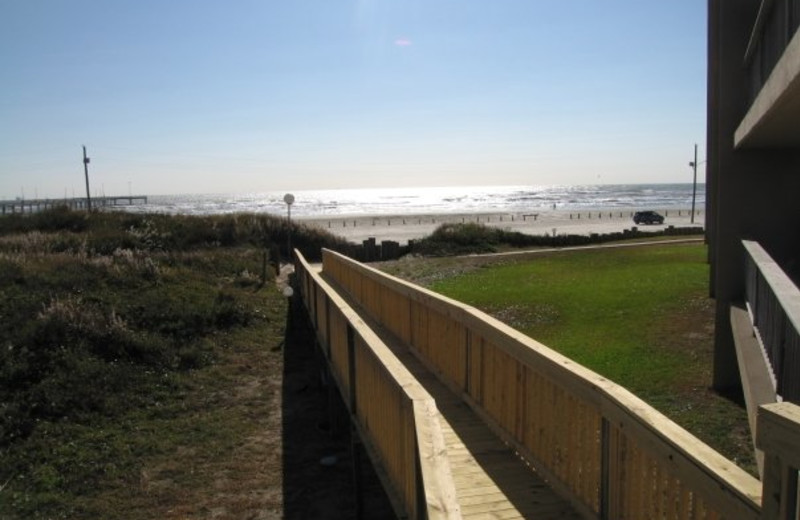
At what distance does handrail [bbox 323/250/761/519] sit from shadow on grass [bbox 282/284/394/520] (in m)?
2.46

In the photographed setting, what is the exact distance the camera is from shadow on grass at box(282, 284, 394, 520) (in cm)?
831

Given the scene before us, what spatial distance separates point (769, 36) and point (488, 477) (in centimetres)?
582

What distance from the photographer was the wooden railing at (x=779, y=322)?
4270 mm

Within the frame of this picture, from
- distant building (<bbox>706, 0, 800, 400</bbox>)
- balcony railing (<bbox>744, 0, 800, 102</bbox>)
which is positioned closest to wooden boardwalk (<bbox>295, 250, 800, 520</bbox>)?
balcony railing (<bbox>744, 0, 800, 102</bbox>)

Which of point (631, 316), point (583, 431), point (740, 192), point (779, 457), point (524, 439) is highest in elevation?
point (740, 192)

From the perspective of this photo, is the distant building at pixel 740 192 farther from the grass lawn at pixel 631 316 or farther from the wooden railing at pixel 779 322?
the wooden railing at pixel 779 322

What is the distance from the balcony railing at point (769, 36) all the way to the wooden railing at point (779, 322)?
1940 millimetres

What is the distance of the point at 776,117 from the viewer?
583 cm

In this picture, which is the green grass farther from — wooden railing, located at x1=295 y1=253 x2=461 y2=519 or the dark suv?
the dark suv

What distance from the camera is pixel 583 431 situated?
13.3 ft

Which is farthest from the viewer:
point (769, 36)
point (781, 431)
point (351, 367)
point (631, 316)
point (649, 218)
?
point (649, 218)

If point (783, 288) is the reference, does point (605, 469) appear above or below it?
below

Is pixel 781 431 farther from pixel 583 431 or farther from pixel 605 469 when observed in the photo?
pixel 583 431

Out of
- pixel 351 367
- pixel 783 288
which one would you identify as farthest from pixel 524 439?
pixel 351 367
